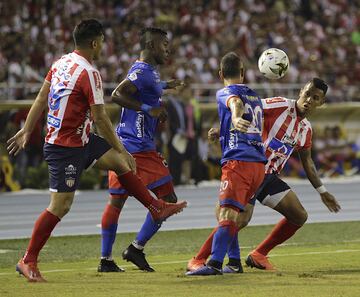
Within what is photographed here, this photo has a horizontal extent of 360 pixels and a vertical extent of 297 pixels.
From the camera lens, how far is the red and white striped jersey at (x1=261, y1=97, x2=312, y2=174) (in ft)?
34.6

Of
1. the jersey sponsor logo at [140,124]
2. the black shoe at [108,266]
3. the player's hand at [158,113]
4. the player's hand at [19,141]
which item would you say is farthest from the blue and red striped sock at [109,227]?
the player's hand at [19,141]

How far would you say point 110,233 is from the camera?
10484 millimetres

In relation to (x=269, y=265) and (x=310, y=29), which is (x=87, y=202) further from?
(x=310, y=29)

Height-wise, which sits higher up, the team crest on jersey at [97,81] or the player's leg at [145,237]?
the team crest on jersey at [97,81]

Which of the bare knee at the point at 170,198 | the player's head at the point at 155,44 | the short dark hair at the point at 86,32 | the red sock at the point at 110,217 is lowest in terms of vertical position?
the red sock at the point at 110,217

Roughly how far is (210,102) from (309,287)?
744 inches

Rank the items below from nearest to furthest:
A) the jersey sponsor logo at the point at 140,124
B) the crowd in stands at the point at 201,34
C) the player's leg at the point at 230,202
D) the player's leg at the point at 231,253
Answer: the player's leg at the point at 230,202 < the player's leg at the point at 231,253 < the jersey sponsor logo at the point at 140,124 < the crowd in stands at the point at 201,34

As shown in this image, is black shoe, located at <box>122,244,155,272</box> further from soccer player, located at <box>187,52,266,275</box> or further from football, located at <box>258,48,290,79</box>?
football, located at <box>258,48,290,79</box>

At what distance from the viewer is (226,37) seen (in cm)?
2977

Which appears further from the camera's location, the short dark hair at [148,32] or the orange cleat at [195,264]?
the short dark hair at [148,32]

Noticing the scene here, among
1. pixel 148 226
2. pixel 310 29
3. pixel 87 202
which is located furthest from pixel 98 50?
pixel 310 29

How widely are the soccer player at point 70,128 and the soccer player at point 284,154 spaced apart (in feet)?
5.14

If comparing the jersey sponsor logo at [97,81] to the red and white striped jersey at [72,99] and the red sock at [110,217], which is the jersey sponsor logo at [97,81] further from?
the red sock at [110,217]

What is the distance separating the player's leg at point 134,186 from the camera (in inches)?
381
